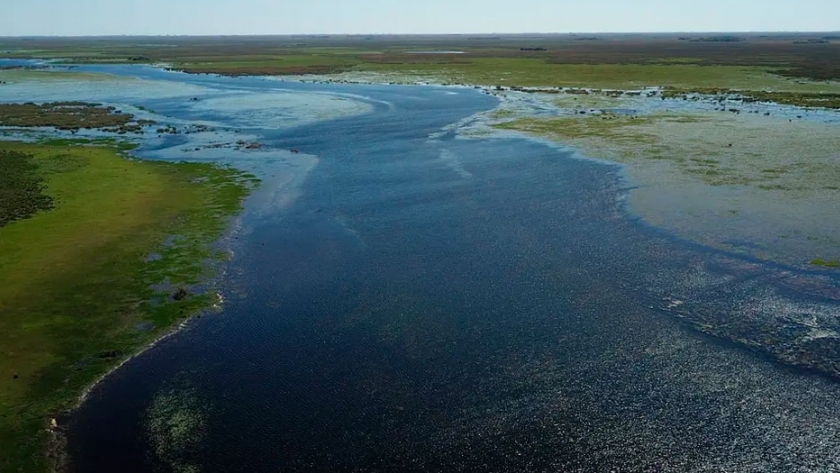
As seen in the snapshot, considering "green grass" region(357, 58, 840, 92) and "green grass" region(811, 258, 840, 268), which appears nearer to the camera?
"green grass" region(811, 258, 840, 268)

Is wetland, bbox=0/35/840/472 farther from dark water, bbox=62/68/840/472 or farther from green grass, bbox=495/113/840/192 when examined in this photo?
green grass, bbox=495/113/840/192

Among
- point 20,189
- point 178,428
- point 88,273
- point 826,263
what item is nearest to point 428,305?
point 178,428

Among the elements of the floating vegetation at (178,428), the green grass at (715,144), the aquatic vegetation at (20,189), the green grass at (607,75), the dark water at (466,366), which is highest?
the green grass at (607,75)

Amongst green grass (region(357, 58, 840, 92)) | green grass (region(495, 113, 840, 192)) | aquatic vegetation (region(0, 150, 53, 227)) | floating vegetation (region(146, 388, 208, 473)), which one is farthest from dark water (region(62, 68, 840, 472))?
green grass (region(357, 58, 840, 92))

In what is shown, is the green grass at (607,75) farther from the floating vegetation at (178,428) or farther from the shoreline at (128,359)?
the floating vegetation at (178,428)

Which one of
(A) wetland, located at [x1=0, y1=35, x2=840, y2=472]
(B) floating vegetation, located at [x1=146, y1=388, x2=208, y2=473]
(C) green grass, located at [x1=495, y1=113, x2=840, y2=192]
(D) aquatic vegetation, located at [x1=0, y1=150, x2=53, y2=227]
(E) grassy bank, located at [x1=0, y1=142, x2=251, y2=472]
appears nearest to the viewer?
(B) floating vegetation, located at [x1=146, y1=388, x2=208, y2=473]

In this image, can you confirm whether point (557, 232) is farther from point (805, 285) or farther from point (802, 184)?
point (802, 184)

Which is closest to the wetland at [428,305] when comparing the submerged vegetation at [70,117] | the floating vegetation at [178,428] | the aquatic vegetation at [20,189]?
the floating vegetation at [178,428]
